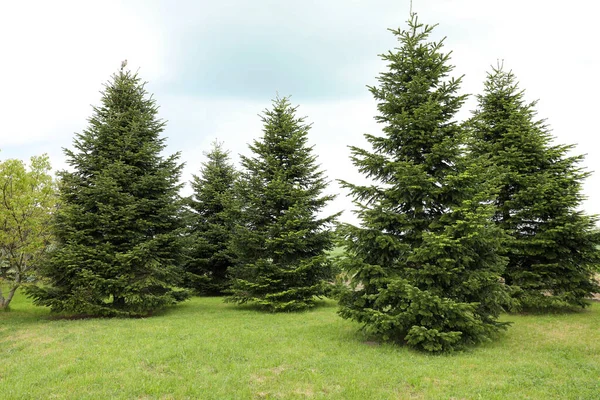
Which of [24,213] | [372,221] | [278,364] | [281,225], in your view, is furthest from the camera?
[281,225]

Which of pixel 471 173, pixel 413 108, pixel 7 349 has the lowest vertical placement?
pixel 7 349

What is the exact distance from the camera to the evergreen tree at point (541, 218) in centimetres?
1233

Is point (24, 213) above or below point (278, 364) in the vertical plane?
above

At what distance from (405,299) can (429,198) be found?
8.75 feet

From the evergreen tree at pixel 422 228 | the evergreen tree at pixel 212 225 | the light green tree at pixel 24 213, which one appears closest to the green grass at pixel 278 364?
the evergreen tree at pixel 422 228

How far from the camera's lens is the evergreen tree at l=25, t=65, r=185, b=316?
12.4 m

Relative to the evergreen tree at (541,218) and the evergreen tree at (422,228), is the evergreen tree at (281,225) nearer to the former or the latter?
the evergreen tree at (422,228)

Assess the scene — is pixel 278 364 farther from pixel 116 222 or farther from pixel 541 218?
pixel 541 218

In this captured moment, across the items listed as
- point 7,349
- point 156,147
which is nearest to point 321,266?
point 156,147

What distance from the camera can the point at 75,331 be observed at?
10570 millimetres

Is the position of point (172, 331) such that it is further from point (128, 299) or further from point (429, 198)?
point (429, 198)

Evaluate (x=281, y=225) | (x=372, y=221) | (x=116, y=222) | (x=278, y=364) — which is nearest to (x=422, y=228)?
(x=372, y=221)

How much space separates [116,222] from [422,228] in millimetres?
Answer: 10663

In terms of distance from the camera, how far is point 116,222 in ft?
41.4
